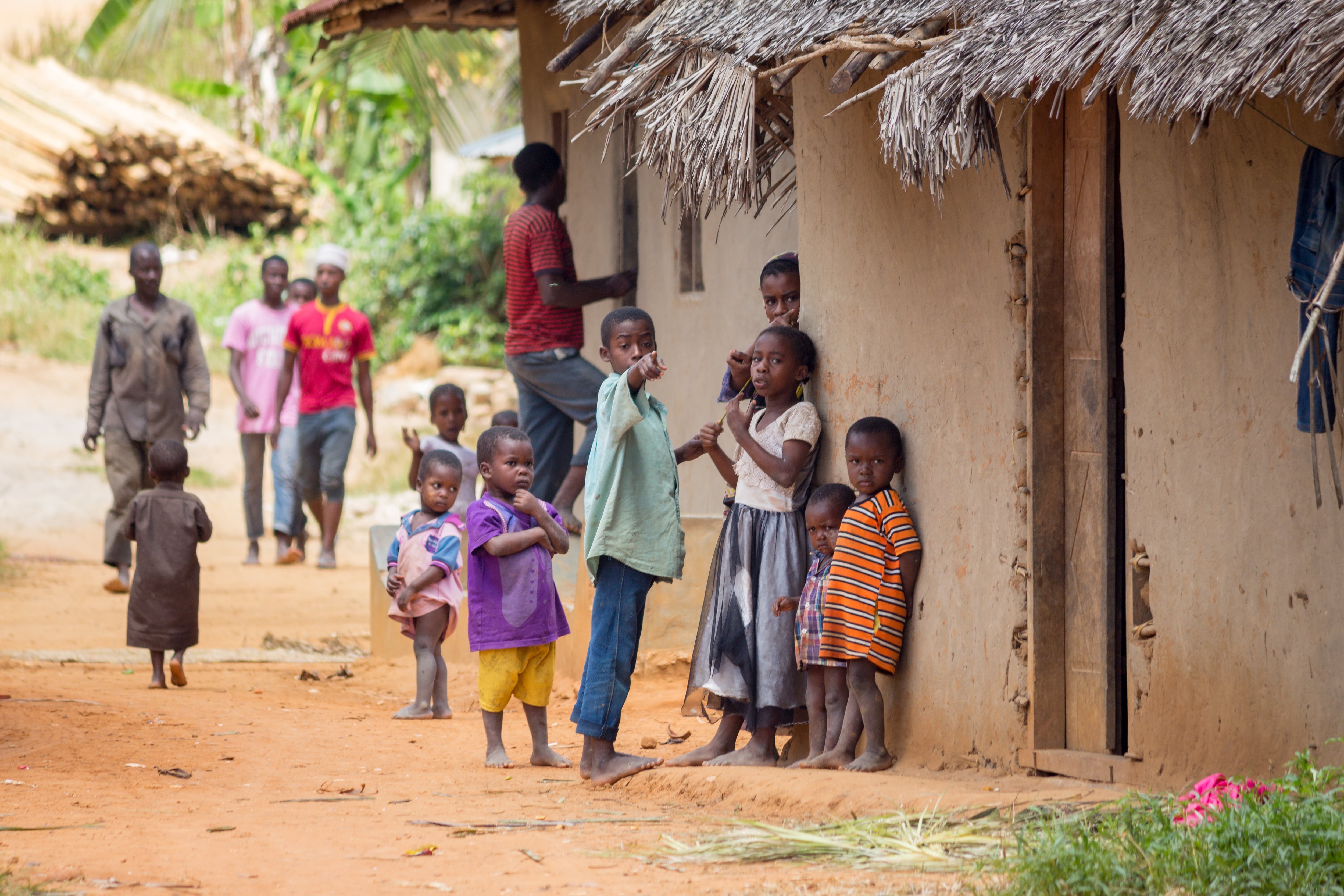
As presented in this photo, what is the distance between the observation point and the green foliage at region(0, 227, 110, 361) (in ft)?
58.2

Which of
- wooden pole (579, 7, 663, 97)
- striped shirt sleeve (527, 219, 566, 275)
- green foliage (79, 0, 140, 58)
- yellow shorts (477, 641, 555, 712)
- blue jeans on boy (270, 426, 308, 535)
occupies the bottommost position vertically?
yellow shorts (477, 641, 555, 712)

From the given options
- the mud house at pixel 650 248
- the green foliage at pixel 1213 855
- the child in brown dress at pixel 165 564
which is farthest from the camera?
the mud house at pixel 650 248

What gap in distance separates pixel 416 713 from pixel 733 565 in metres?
2.15

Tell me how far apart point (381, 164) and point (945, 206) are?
19724 mm

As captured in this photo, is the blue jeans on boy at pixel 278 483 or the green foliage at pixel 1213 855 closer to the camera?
the green foliage at pixel 1213 855

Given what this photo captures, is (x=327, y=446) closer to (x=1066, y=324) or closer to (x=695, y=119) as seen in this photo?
(x=695, y=119)

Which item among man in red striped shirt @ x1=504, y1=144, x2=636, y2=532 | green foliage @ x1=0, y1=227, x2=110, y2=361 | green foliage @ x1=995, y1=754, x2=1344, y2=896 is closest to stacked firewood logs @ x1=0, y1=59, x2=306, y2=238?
green foliage @ x1=0, y1=227, x2=110, y2=361

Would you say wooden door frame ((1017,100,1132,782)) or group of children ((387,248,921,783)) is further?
group of children ((387,248,921,783))

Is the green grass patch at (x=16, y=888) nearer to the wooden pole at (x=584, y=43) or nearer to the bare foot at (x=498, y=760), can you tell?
the bare foot at (x=498, y=760)

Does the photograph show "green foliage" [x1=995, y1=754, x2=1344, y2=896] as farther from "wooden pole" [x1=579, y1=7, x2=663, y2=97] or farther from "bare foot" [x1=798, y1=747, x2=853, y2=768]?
"wooden pole" [x1=579, y1=7, x2=663, y2=97]

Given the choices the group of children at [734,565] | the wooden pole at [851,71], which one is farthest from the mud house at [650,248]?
the wooden pole at [851,71]

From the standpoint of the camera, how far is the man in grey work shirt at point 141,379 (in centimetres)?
949

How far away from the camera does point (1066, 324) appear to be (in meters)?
4.90

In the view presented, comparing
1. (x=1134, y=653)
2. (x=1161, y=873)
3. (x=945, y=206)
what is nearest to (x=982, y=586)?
(x=1134, y=653)
